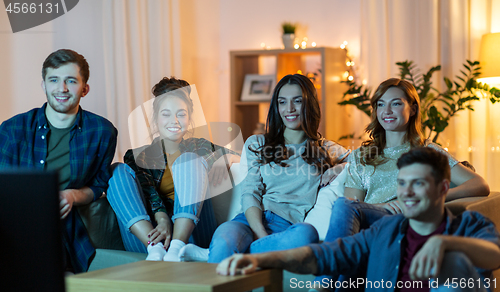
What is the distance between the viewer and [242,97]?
165 inches

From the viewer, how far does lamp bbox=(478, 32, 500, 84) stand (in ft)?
9.73

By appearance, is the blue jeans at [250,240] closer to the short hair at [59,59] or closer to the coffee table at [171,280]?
the coffee table at [171,280]

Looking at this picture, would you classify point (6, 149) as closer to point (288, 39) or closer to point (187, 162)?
point (187, 162)

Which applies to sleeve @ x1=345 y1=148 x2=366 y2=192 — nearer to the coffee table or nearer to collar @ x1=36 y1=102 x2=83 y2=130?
the coffee table

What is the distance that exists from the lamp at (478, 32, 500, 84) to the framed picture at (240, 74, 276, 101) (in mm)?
1658

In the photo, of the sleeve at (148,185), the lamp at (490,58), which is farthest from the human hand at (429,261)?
the lamp at (490,58)

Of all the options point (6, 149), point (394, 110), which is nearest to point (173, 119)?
point (6, 149)

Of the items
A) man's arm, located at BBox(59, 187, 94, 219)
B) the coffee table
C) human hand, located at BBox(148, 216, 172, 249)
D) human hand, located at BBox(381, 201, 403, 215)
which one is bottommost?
human hand, located at BBox(148, 216, 172, 249)

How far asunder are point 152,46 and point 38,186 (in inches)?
138

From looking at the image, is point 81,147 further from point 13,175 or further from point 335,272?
point 13,175

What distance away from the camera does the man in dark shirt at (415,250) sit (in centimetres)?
116

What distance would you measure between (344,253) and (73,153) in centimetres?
122

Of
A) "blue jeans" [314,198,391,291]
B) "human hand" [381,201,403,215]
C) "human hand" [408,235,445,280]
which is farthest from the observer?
"human hand" [381,201,403,215]

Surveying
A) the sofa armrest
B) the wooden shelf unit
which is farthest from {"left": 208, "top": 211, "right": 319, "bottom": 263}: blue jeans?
the wooden shelf unit
